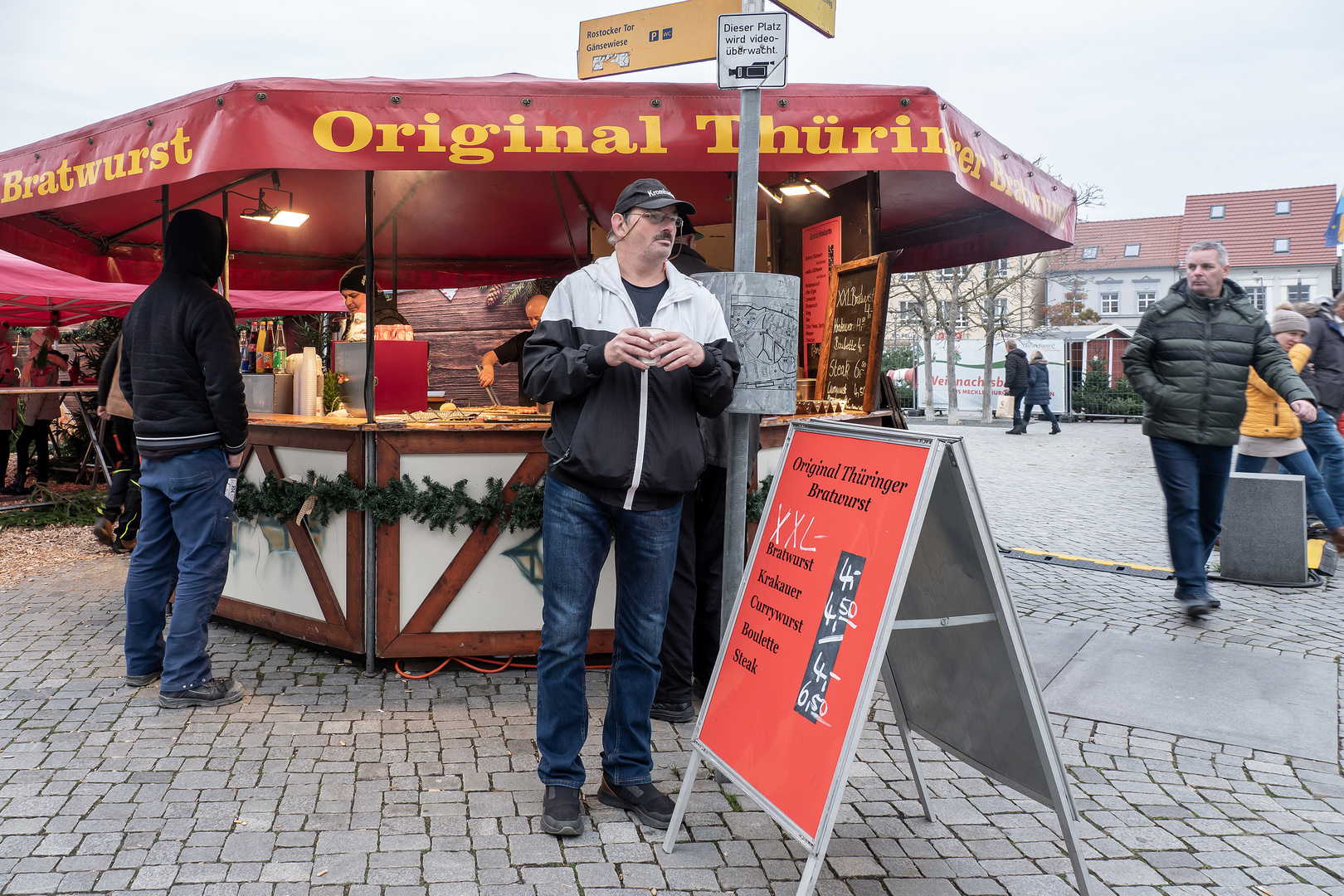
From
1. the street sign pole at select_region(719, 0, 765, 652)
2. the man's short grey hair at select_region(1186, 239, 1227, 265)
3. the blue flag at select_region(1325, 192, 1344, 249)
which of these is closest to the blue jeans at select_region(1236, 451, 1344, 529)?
the man's short grey hair at select_region(1186, 239, 1227, 265)

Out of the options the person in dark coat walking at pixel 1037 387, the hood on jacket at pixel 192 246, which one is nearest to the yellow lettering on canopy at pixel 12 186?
the hood on jacket at pixel 192 246

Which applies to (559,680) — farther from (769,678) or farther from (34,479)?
(34,479)

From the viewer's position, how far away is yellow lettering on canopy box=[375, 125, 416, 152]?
3.56 metres

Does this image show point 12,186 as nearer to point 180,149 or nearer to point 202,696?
point 180,149

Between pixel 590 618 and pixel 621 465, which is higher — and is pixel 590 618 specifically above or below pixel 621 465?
below

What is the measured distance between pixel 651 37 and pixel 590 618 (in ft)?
7.30

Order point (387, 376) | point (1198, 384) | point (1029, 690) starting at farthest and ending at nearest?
point (1198, 384)
point (387, 376)
point (1029, 690)

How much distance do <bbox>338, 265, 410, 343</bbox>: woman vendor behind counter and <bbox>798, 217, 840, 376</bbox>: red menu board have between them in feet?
8.75

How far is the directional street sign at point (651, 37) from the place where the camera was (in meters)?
3.42

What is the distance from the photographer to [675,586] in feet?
12.3

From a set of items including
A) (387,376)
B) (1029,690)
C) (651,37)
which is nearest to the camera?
(1029,690)

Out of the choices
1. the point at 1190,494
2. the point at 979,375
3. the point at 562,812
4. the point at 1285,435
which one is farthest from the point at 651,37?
the point at 979,375

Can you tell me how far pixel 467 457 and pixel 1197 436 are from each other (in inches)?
152

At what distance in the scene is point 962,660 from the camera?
267cm
